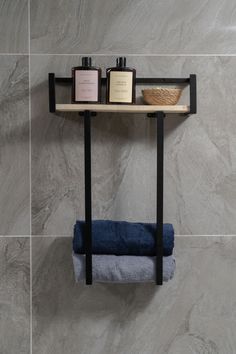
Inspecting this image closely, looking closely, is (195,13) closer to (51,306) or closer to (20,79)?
(20,79)

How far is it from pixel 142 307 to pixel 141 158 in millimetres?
446

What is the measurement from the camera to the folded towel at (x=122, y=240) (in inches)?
A: 48.3

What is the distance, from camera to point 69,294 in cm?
134

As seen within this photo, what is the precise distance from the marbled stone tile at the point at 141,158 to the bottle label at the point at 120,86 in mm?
128

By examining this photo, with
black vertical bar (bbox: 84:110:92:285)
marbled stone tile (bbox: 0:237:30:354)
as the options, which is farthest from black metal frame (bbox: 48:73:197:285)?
marbled stone tile (bbox: 0:237:30:354)

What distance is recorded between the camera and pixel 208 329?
4.41 feet

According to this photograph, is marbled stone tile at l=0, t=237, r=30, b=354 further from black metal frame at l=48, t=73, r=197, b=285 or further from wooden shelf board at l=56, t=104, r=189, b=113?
wooden shelf board at l=56, t=104, r=189, b=113

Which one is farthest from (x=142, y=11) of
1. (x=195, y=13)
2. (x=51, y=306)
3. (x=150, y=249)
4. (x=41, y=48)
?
(x=51, y=306)

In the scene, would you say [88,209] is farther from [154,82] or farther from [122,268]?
[154,82]

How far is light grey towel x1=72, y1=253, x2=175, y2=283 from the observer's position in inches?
47.9

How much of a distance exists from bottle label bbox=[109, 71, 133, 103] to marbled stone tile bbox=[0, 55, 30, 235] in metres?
0.28

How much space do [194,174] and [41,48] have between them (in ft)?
1.90

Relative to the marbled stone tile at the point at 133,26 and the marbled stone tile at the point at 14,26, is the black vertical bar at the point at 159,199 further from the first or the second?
the marbled stone tile at the point at 14,26

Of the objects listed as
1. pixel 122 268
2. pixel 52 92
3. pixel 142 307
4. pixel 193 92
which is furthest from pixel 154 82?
pixel 142 307
